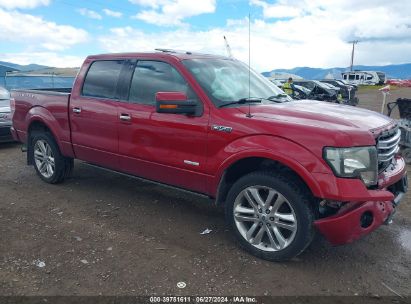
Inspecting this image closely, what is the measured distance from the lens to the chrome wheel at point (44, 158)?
5698 mm

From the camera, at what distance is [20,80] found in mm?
18016

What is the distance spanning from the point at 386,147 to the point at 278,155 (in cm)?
101

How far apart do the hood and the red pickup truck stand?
12 millimetres

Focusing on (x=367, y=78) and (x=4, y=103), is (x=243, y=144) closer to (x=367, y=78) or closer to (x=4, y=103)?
(x=4, y=103)

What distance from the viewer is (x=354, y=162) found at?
3.09 metres

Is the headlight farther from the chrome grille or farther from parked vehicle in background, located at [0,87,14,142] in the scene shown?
parked vehicle in background, located at [0,87,14,142]

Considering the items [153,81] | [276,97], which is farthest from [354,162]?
[153,81]

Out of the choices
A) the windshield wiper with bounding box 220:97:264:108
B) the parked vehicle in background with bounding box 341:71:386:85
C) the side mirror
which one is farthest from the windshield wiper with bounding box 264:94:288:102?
the parked vehicle in background with bounding box 341:71:386:85

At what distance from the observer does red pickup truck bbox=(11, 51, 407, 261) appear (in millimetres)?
3129

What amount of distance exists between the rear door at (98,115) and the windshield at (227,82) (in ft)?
3.72

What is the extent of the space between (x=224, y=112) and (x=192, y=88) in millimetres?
482

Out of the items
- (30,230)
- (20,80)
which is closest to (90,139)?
(30,230)

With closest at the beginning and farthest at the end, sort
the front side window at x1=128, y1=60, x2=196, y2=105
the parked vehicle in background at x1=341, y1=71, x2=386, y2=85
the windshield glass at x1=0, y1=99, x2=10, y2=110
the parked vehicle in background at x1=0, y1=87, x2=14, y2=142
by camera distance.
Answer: the front side window at x1=128, y1=60, x2=196, y2=105 < the parked vehicle in background at x1=0, y1=87, x2=14, y2=142 < the windshield glass at x1=0, y1=99, x2=10, y2=110 < the parked vehicle in background at x1=341, y1=71, x2=386, y2=85

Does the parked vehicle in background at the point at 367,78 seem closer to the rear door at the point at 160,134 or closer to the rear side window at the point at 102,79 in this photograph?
the rear side window at the point at 102,79
